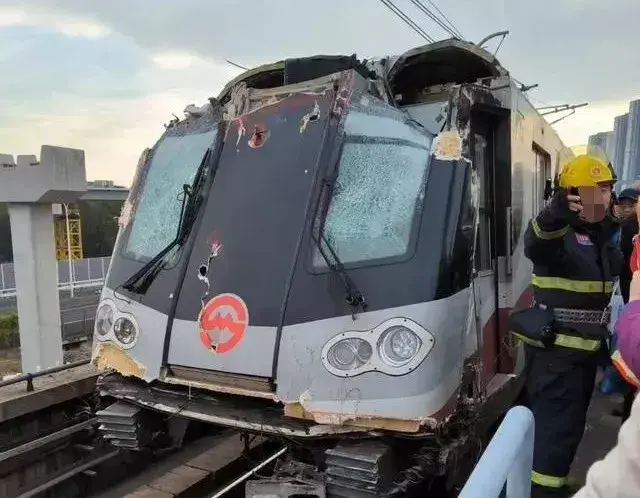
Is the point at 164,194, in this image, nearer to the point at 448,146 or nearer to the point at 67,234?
the point at 448,146

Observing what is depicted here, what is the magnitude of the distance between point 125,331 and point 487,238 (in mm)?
2269

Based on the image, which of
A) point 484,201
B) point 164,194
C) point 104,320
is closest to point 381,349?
point 484,201

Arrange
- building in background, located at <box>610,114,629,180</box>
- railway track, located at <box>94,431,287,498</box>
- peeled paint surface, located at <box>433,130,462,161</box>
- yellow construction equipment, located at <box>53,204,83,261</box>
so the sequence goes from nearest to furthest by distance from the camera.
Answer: peeled paint surface, located at <box>433,130,462,161</box> < railway track, located at <box>94,431,287,498</box> < building in background, located at <box>610,114,629,180</box> < yellow construction equipment, located at <box>53,204,83,261</box>

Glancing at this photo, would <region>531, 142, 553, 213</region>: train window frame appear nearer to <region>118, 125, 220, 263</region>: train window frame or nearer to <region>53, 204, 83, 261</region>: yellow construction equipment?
<region>118, 125, 220, 263</region>: train window frame

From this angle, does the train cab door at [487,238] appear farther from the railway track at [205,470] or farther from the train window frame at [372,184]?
the railway track at [205,470]

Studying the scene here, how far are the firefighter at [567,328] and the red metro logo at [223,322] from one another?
5.06 feet

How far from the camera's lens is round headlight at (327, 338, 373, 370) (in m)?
2.86

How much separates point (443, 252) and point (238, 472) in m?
2.48

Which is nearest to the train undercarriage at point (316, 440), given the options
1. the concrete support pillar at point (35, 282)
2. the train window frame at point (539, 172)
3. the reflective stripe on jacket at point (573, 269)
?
the reflective stripe on jacket at point (573, 269)

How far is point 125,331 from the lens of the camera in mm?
3434

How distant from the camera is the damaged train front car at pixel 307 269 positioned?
2.87 metres

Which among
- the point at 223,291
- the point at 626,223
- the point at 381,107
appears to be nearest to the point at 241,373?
the point at 223,291

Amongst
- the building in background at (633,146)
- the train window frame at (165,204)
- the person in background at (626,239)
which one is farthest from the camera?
the building in background at (633,146)

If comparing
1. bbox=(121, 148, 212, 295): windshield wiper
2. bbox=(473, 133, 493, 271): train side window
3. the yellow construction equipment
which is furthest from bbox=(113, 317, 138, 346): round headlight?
the yellow construction equipment
